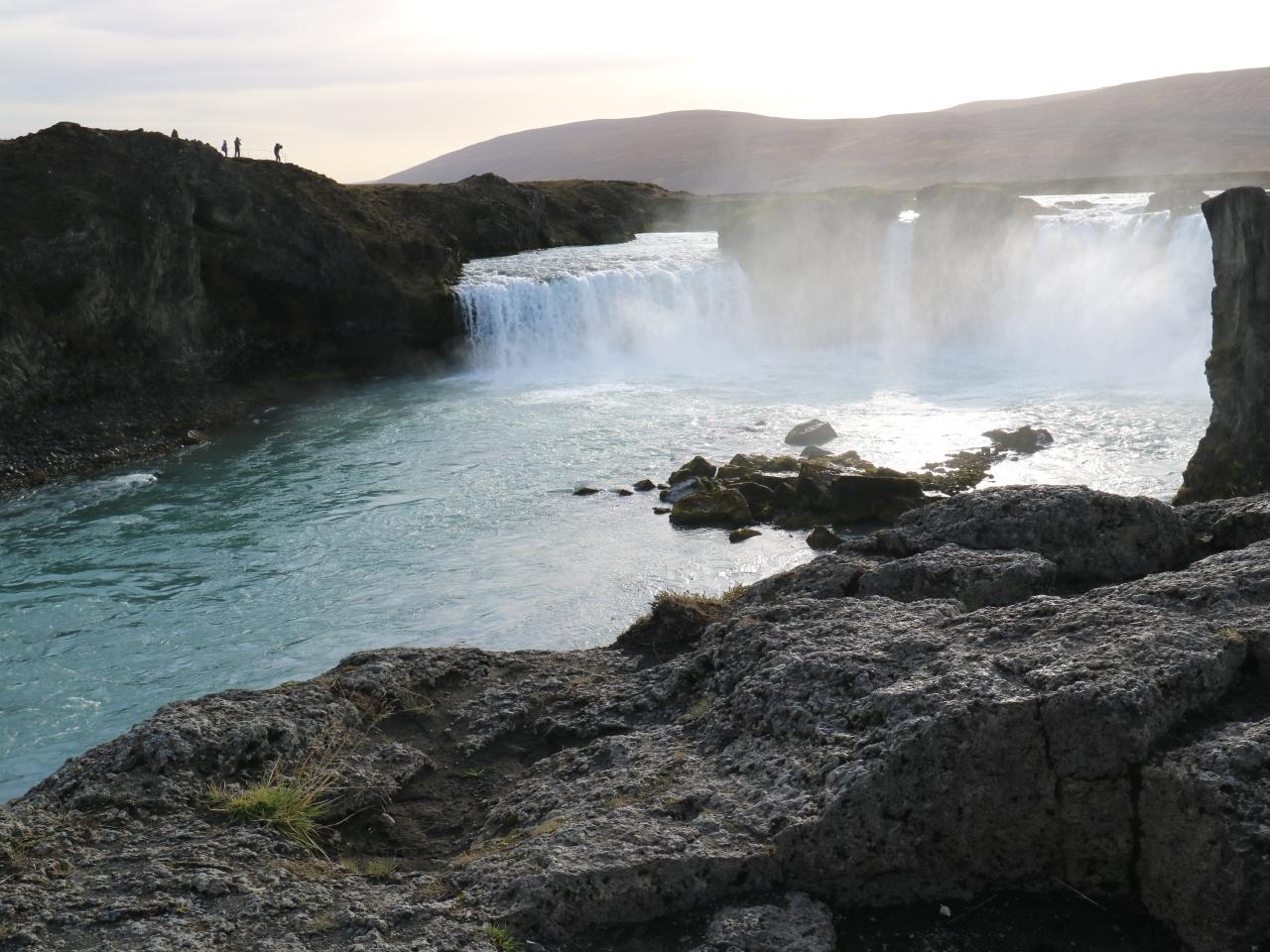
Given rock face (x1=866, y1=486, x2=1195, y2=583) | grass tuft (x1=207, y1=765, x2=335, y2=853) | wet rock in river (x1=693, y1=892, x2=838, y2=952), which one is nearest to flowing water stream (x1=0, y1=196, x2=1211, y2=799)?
grass tuft (x1=207, y1=765, x2=335, y2=853)

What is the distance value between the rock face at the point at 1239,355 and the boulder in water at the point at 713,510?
757 cm

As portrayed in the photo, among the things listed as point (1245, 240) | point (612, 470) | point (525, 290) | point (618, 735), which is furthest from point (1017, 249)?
point (618, 735)

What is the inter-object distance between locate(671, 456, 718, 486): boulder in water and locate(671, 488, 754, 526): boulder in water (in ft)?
5.62

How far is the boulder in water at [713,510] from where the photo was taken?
20.3m

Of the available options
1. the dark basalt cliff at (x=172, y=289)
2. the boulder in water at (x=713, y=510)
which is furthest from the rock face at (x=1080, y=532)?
the dark basalt cliff at (x=172, y=289)

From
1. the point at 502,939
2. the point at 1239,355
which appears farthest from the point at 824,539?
the point at 502,939

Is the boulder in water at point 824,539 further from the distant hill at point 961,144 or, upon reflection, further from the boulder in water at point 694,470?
the distant hill at point 961,144

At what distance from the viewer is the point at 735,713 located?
6.20 meters

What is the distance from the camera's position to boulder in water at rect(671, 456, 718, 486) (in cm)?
2259

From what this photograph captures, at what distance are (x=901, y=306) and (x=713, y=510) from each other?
26.5m

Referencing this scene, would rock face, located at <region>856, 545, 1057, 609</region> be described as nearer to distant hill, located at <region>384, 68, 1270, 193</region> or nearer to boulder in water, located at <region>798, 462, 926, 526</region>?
boulder in water, located at <region>798, 462, 926, 526</region>

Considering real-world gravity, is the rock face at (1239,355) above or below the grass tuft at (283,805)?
above

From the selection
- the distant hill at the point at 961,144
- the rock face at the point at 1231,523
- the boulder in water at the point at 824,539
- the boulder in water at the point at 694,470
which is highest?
the distant hill at the point at 961,144

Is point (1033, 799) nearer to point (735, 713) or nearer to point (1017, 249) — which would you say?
point (735, 713)
